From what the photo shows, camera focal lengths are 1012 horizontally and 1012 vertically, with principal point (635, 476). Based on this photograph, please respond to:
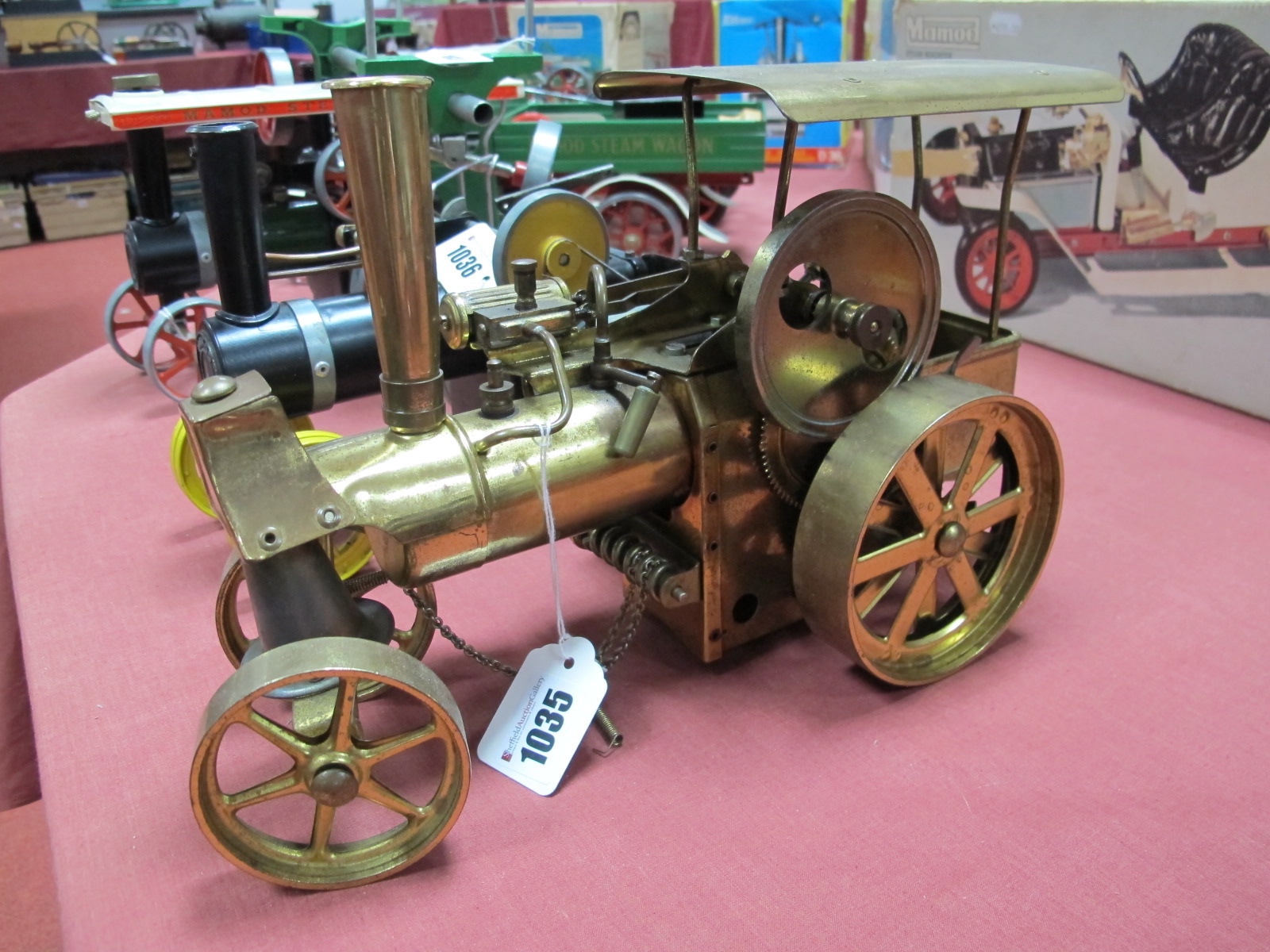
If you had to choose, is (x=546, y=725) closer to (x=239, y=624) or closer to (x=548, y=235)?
(x=239, y=624)

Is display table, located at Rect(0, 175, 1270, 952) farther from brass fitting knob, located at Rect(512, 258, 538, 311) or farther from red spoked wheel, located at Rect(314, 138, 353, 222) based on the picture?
red spoked wheel, located at Rect(314, 138, 353, 222)

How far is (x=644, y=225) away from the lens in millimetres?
3926

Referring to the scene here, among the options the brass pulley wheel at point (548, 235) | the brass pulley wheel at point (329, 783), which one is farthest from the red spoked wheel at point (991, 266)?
the brass pulley wheel at point (329, 783)

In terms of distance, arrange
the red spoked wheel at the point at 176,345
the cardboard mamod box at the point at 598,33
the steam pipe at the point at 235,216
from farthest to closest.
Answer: the cardboard mamod box at the point at 598,33 → the red spoked wheel at the point at 176,345 → the steam pipe at the point at 235,216

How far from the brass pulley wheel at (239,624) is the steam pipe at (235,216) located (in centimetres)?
68

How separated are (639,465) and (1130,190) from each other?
226 centimetres

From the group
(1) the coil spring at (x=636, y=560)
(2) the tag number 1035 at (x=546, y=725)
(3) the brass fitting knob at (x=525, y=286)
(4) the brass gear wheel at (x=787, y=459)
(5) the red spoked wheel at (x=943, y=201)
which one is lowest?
(2) the tag number 1035 at (x=546, y=725)

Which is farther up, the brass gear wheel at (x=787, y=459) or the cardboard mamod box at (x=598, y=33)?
the cardboard mamod box at (x=598, y=33)

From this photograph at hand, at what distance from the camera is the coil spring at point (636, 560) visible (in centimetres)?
164

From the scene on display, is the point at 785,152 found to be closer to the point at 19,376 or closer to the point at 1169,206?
the point at 1169,206

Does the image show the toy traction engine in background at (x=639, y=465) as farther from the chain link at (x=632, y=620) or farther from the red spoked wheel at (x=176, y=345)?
the red spoked wheel at (x=176, y=345)

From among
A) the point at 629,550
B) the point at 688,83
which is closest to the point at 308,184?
the point at 688,83

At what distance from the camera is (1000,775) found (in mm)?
1573

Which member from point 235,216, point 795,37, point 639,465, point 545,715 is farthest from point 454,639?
point 795,37
